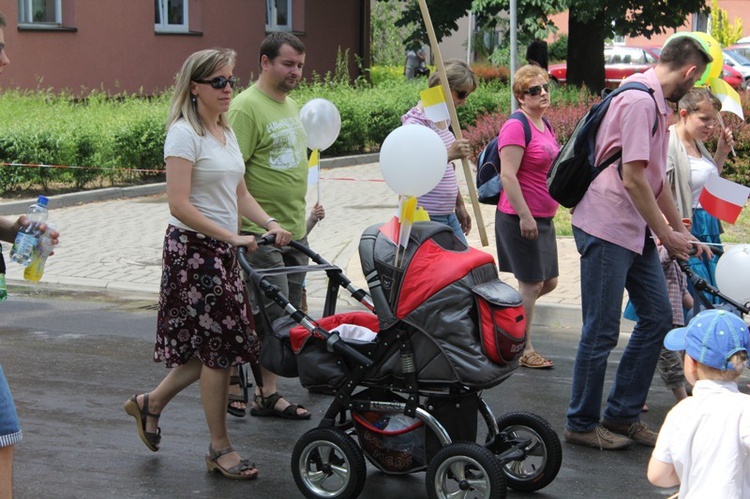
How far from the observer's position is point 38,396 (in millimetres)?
6730

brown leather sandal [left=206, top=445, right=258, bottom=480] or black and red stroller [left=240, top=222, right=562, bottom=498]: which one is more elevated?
black and red stroller [left=240, top=222, right=562, bottom=498]

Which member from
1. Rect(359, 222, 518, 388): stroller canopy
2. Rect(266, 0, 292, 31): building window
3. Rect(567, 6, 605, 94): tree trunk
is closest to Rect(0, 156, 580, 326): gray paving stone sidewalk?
Rect(359, 222, 518, 388): stroller canopy

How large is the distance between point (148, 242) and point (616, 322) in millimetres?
7687

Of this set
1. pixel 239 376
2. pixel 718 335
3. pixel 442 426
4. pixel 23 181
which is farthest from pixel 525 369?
pixel 23 181

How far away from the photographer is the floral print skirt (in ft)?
17.1

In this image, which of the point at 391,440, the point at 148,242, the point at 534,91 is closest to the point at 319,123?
the point at 534,91

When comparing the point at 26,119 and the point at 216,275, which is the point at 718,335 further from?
the point at 26,119

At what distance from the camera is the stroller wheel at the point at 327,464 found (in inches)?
195

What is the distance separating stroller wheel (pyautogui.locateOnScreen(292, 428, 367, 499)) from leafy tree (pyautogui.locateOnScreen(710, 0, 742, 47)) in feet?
137

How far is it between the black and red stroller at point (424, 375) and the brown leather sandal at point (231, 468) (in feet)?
1.10

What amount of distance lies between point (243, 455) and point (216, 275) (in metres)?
1.01

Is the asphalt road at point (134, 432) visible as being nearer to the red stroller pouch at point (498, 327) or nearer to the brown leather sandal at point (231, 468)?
the brown leather sandal at point (231, 468)

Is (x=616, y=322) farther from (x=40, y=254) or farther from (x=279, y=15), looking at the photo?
(x=279, y=15)

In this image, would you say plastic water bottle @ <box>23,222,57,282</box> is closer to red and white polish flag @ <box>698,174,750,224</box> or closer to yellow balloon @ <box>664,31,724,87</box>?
yellow balloon @ <box>664,31,724,87</box>
